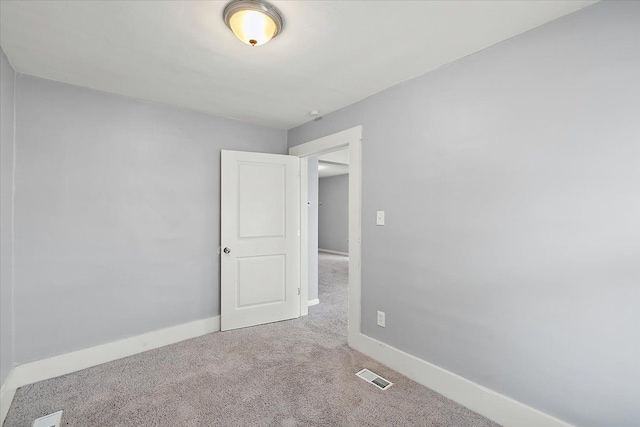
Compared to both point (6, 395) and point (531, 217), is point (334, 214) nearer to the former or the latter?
point (531, 217)

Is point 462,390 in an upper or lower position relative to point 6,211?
lower

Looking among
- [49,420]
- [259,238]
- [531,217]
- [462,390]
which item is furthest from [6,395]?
[531,217]

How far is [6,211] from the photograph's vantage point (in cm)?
205

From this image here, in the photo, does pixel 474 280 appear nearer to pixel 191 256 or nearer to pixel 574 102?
pixel 574 102

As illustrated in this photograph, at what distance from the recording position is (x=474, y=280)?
77.2 inches

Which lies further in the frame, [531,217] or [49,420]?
[49,420]

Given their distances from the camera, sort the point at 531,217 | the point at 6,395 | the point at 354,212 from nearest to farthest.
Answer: the point at 531,217
the point at 6,395
the point at 354,212

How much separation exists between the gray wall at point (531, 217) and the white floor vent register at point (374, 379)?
30 centimetres

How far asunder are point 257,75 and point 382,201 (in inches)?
56.1

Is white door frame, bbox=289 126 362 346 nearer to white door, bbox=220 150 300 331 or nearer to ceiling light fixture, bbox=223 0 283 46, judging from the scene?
white door, bbox=220 150 300 331

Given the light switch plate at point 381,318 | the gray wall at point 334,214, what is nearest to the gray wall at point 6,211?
the light switch plate at point 381,318

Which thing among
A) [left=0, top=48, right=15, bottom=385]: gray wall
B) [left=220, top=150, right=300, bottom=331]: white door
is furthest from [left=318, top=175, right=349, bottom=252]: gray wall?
[left=0, top=48, right=15, bottom=385]: gray wall

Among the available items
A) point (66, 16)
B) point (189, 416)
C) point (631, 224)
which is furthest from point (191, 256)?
point (631, 224)

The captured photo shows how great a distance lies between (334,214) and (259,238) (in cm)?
626
